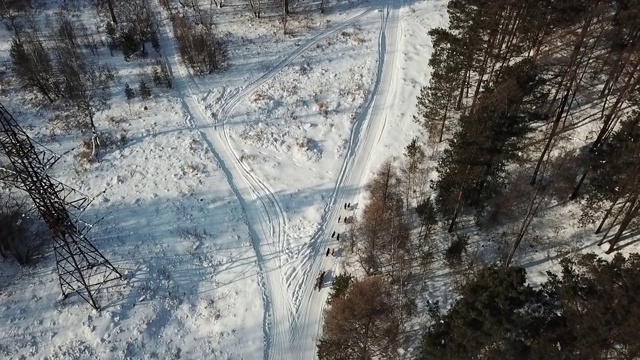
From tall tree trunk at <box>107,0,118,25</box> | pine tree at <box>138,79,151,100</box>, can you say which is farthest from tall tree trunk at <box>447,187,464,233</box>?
tall tree trunk at <box>107,0,118,25</box>

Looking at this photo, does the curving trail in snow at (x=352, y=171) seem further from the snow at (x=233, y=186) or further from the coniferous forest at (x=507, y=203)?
the coniferous forest at (x=507, y=203)

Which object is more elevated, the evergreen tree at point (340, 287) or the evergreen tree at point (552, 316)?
the evergreen tree at point (552, 316)

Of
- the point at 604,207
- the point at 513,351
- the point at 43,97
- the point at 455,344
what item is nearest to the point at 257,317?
the point at 455,344

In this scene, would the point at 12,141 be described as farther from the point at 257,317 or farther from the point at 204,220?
the point at 257,317

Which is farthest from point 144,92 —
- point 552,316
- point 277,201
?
point 552,316

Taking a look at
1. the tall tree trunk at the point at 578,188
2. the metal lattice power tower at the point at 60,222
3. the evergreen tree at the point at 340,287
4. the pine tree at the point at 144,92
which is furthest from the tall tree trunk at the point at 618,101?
the pine tree at the point at 144,92

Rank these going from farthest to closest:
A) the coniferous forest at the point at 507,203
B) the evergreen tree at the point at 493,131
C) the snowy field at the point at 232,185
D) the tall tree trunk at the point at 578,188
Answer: the tall tree trunk at the point at 578,188, the snowy field at the point at 232,185, the evergreen tree at the point at 493,131, the coniferous forest at the point at 507,203

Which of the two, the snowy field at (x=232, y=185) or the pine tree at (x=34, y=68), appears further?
the pine tree at (x=34, y=68)
